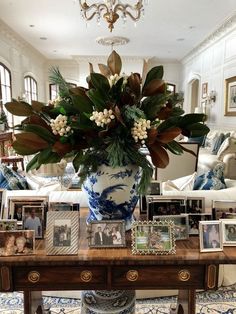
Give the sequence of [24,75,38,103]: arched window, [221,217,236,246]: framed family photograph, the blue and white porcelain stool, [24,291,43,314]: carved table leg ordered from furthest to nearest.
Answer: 1. [24,75,38,103]: arched window
2. [24,291,43,314]: carved table leg
3. the blue and white porcelain stool
4. [221,217,236,246]: framed family photograph

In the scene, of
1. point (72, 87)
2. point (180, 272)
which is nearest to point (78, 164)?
point (72, 87)

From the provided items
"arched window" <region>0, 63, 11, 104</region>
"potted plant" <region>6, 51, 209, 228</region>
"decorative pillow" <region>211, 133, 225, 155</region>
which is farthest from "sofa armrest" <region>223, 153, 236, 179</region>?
"arched window" <region>0, 63, 11, 104</region>

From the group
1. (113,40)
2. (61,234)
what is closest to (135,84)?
(61,234)

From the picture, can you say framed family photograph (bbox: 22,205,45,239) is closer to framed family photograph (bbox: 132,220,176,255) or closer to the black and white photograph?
framed family photograph (bbox: 132,220,176,255)

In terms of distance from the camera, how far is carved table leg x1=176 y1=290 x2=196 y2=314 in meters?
1.41

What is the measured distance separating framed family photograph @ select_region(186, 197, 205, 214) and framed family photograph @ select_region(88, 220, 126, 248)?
0.34 metres

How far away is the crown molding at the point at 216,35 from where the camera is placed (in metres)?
5.72

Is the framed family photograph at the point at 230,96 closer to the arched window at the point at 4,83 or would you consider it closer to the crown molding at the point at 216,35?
the crown molding at the point at 216,35

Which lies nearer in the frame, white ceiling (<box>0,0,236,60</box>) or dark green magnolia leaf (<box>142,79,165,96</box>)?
dark green magnolia leaf (<box>142,79,165,96</box>)

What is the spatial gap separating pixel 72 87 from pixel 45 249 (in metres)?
0.63

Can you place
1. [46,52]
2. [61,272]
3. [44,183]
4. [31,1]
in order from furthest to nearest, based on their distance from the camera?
[46,52]
[31,1]
[44,183]
[61,272]

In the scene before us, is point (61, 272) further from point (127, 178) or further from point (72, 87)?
point (72, 87)

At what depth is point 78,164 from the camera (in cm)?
110

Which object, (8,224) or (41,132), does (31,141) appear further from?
(8,224)
